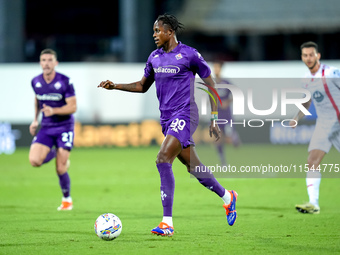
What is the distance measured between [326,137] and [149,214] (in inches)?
106

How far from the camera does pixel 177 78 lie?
771 cm

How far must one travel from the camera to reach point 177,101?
303 inches

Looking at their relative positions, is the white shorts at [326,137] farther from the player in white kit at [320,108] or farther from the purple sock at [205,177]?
the purple sock at [205,177]

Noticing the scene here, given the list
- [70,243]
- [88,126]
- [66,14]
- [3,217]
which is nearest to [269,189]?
[3,217]

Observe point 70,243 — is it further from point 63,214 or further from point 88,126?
point 88,126

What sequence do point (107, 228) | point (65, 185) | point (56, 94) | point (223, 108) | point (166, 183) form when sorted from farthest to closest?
point (223, 108) → point (56, 94) → point (65, 185) → point (166, 183) → point (107, 228)

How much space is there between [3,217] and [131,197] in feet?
9.11

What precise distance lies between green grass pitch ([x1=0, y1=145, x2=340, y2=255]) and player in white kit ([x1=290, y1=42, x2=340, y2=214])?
541 millimetres

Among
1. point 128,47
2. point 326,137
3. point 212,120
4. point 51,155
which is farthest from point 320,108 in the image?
point 128,47

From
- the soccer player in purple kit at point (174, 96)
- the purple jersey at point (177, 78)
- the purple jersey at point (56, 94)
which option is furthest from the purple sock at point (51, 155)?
the purple jersey at point (177, 78)

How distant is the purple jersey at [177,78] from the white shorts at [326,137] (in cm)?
248

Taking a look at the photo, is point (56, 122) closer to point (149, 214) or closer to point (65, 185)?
point (65, 185)

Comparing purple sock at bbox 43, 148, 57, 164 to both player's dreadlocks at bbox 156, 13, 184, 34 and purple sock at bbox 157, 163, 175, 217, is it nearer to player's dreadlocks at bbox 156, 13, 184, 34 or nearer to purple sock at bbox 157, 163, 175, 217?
purple sock at bbox 157, 163, 175, 217

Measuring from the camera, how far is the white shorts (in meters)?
9.49
